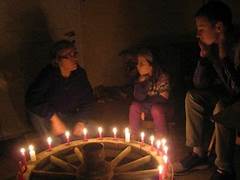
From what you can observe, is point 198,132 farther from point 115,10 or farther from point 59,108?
point 115,10

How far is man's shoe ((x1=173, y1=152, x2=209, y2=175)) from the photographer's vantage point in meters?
4.11

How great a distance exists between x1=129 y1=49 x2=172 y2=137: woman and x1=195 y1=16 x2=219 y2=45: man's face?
0.91 m

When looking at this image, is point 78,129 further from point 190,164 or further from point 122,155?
point 190,164

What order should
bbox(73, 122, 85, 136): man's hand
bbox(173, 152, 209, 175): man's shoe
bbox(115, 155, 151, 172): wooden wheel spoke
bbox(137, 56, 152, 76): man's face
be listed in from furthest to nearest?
1. bbox(137, 56, 152, 76): man's face
2. bbox(73, 122, 85, 136): man's hand
3. bbox(173, 152, 209, 175): man's shoe
4. bbox(115, 155, 151, 172): wooden wheel spoke

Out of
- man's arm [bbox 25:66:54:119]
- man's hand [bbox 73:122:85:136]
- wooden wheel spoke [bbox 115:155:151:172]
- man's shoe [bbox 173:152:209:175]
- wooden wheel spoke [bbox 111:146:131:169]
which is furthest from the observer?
man's arm [bbox 25:66:54:119]

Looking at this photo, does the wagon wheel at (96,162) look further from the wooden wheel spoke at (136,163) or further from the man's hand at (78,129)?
the man's hand at (78,129)

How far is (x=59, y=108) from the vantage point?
16.1 feet

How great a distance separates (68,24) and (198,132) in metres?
2.95

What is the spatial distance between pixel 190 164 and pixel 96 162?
145 centimetres

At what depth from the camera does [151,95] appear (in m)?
4.80

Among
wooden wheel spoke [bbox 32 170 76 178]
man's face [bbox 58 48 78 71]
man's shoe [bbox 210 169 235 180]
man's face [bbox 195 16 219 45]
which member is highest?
man's face [bbox 195 16 219 45]

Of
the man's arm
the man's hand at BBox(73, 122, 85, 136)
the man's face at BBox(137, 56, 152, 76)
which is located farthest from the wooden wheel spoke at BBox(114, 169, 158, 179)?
the man's face at BBox(137, 56, 152, 76)

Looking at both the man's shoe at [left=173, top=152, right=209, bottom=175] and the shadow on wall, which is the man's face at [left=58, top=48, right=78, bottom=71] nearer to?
the shadow on wall

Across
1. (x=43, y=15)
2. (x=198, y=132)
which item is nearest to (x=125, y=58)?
(x=43, y=15)
